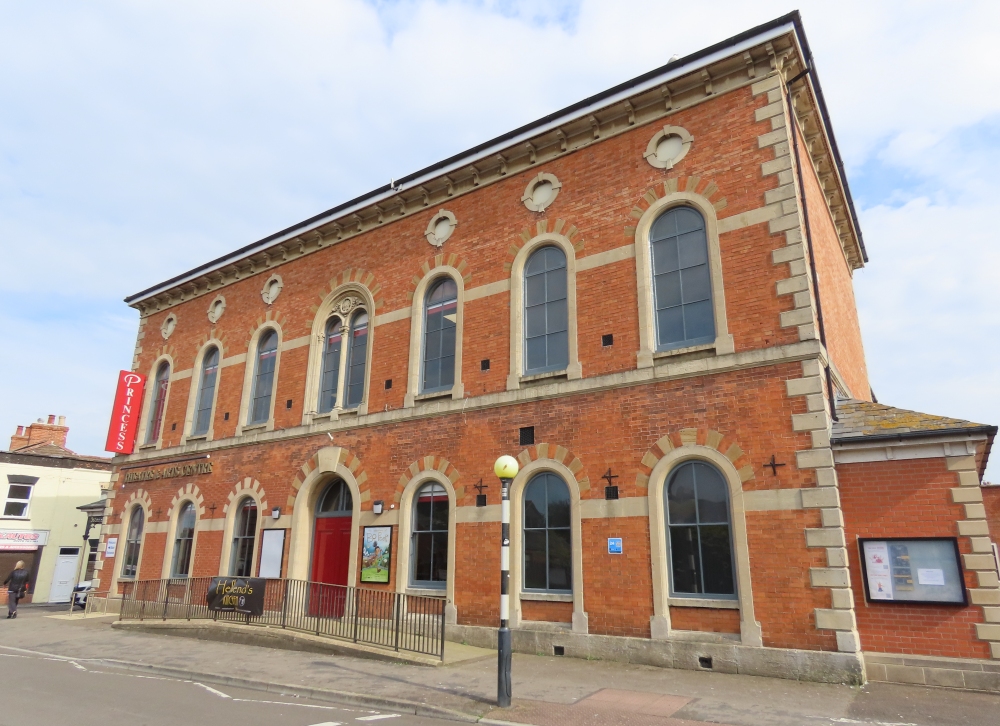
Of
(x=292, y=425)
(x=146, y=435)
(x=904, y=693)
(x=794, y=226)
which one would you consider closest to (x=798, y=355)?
(x=794, y=226)

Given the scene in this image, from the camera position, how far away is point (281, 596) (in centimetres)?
1536

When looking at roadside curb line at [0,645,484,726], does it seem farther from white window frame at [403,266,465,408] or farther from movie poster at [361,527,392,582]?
white window frame at [403,266,465,408]

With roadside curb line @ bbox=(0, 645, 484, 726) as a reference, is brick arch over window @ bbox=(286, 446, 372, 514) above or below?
above

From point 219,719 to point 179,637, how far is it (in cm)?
840

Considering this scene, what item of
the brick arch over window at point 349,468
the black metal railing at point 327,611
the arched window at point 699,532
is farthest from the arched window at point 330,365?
the arched window at point 699,532

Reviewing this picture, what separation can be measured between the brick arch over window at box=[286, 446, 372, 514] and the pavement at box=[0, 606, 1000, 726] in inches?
147

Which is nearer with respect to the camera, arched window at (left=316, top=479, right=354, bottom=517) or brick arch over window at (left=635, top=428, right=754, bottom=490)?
brick arch over window at (left=635, top=428, right=754, bottom=490)

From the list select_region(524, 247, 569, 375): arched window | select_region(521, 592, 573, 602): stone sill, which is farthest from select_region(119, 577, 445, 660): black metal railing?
select_region(524, 247, 569, 375): arched window

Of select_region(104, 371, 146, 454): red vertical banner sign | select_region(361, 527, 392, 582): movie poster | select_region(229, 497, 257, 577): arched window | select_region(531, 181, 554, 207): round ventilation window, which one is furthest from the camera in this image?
select_region(104, 371, 146, 454): red vertical banner sign

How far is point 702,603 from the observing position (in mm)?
10133

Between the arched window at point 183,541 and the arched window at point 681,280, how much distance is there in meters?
14.6

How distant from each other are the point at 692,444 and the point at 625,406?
54.4 inches

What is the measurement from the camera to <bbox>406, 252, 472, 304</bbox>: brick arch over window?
582 inches

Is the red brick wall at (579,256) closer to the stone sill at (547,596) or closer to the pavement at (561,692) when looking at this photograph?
the stone sill at (547,596)
